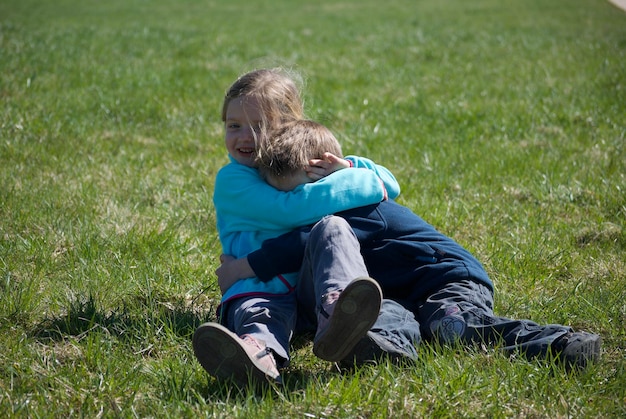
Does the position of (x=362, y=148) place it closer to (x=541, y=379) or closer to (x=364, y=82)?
(x=364, y=82)

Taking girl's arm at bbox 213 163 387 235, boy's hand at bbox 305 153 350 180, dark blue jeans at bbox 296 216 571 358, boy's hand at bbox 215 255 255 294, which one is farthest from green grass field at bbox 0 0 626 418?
boy's hand at bbox 305 153 350 180

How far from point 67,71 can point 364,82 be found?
3.74 meters

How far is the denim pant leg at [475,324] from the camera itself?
9.37 ft

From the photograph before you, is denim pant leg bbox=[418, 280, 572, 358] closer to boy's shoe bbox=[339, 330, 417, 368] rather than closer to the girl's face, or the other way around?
boy's shoe bbox=[339, 330, 417, 368]

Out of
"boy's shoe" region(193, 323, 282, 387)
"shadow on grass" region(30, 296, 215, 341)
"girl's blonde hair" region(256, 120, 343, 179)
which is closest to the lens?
"boy's shoe" region(193, 323, 282, 387)

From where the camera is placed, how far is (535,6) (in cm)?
2236

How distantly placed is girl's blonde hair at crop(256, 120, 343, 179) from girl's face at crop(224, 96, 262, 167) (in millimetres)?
113

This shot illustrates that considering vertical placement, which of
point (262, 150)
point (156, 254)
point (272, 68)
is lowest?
point (156, 254)

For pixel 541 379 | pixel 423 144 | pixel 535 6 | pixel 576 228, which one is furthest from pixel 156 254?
pixel 535 6

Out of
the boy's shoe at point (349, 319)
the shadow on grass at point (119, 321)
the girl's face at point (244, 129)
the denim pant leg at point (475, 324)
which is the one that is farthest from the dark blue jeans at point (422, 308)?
the girl's face at point (244, 129)

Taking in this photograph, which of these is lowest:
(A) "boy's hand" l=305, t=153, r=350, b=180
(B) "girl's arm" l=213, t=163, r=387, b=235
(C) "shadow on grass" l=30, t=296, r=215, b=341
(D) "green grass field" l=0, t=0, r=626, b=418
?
(C) "shadow on grass" l=30, t=296, r=215, b=341

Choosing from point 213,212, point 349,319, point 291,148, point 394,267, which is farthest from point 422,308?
point 213,212

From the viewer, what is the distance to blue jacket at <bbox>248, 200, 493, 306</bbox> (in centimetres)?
323

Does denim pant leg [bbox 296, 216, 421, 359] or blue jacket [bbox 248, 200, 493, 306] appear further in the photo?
blue jacket [bbox 248, 200, 493, 306]
